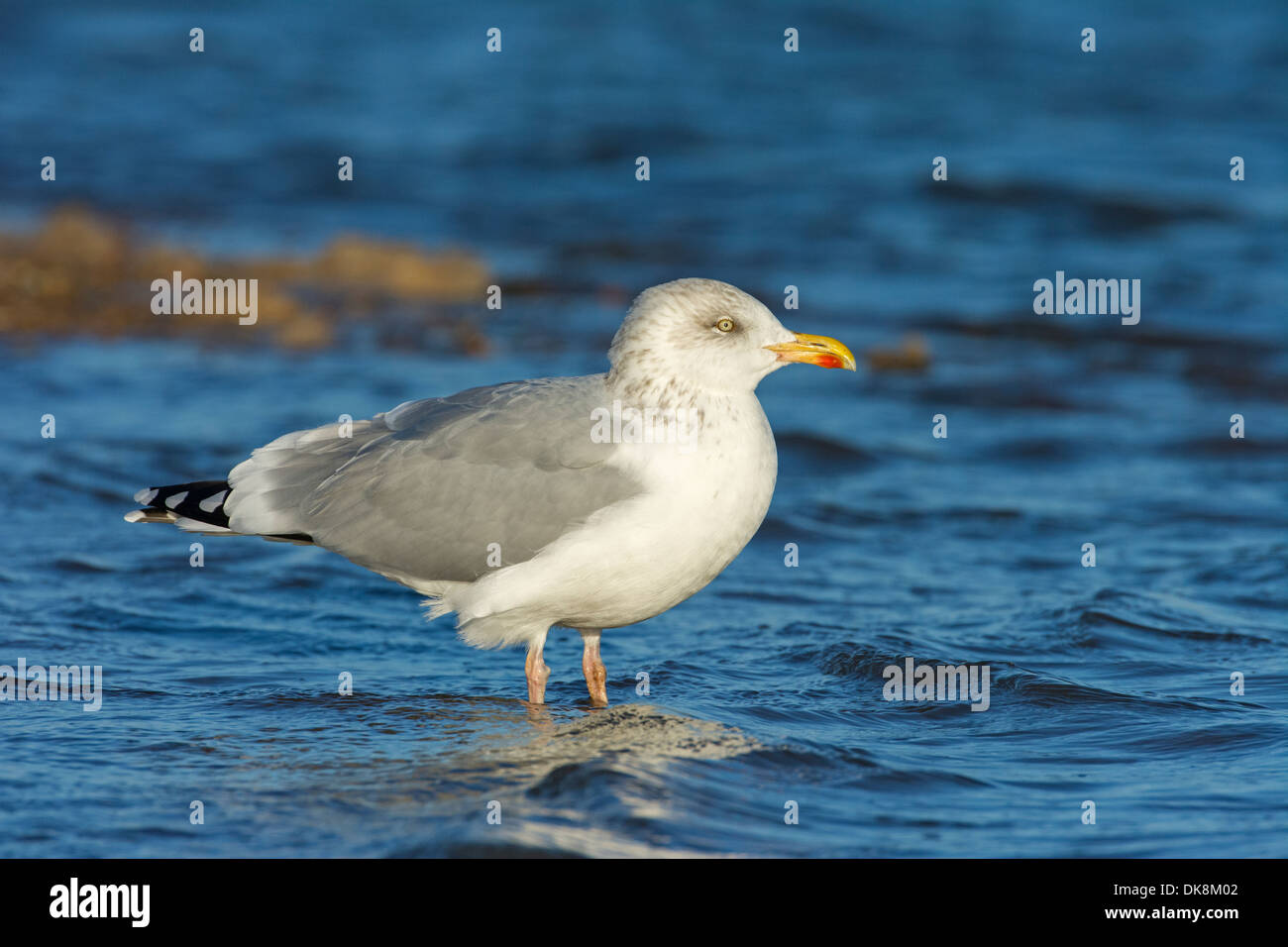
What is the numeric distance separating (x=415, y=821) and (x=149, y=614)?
2857 mm

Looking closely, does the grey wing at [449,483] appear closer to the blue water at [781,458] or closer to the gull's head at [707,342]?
the gull's head at [707,342]

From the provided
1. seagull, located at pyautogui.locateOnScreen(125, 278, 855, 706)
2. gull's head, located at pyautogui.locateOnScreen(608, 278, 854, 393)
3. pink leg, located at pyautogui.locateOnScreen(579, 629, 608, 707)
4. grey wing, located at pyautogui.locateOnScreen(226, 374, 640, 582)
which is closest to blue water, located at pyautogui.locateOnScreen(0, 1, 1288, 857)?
pink leg, located at pyautogui.locateOnScreen(579, 629, 608, 707)

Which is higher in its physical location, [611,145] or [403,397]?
[611,145]

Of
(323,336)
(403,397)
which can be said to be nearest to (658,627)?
(403,397)

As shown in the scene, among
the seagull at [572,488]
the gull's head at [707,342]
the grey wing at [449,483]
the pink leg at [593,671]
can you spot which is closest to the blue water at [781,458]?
the pink leg at [593,671]

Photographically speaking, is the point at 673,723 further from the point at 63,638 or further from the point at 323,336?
the point at 323,336

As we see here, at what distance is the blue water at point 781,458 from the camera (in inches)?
189

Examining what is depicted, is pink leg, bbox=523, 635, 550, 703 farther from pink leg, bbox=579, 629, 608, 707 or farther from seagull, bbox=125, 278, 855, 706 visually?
pink leg, bbox=579, 629, 608, 707

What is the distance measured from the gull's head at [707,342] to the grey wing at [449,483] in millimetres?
246

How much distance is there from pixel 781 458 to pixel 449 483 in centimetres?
445

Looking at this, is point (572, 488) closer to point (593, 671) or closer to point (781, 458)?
point (593, 671)

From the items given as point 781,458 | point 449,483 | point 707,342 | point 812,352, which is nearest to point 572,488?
point 449,483

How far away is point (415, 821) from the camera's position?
4473mm

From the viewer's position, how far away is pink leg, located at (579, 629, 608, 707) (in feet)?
19.2
